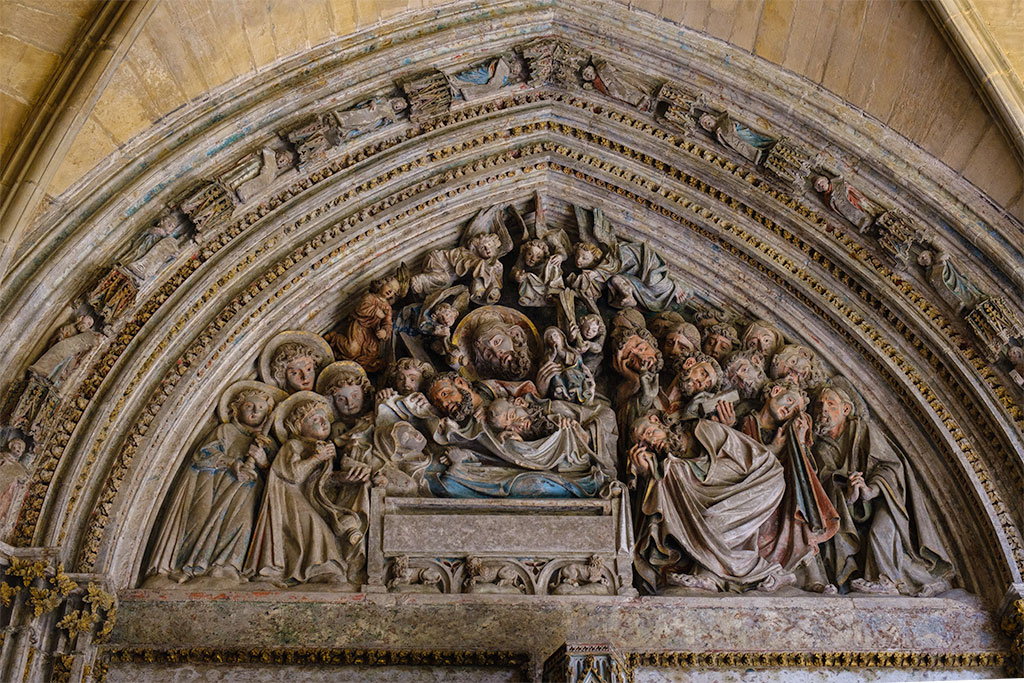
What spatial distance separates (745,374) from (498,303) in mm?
1382

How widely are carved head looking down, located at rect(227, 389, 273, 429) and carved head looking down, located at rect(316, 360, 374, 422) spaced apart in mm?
303

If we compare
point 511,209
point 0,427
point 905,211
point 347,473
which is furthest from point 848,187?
point 0,427

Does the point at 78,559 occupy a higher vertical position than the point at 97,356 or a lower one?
lower

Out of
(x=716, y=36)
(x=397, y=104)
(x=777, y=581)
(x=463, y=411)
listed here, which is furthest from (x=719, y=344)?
(x=397, y=104)

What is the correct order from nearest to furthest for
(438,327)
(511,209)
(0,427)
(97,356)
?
1. (0,427)
2. (97,356)
3. (438,327)
4. (511,209)

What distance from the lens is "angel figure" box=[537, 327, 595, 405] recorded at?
732cm

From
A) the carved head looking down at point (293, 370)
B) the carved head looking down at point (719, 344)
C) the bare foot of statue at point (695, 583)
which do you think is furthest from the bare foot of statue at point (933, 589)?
the carved head looking down at point (293, 370)

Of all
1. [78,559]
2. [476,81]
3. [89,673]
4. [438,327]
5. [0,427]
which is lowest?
[89,673]

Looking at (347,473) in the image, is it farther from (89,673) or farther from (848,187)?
(848,187)

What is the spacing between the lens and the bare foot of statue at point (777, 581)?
6.90 m

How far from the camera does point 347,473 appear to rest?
6980mm

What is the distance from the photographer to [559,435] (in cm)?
717

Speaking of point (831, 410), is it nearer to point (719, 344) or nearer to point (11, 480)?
point (719, 344)

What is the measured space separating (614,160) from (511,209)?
63 centimetres
